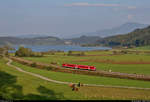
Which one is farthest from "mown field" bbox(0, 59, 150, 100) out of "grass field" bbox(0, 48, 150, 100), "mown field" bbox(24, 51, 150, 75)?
"mown field" bbox(24, 51, 150, 75)

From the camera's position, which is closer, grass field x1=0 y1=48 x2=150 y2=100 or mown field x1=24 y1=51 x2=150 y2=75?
grass field x1=0 y1=48 x2=150 y2=100

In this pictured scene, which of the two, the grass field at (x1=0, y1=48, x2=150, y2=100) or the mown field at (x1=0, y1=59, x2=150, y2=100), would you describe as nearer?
the mown field at (x1=0, y1=59, x2=150, y2=100)

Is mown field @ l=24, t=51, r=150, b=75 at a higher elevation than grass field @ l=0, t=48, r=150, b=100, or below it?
higher

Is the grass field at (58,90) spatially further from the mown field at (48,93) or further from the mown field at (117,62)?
the mown field at (117,62)

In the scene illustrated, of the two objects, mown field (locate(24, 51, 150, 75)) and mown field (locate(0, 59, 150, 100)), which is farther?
mown field (locate(24, 51, 150, 75))

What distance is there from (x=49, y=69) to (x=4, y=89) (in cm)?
4371

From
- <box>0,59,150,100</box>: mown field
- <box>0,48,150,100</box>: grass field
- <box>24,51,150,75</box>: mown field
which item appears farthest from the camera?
<box>24,51,150,75</box>: mown field

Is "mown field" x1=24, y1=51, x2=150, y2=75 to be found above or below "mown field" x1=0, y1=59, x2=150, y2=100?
above

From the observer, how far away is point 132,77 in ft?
170

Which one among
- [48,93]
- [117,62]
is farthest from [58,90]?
[117,62]

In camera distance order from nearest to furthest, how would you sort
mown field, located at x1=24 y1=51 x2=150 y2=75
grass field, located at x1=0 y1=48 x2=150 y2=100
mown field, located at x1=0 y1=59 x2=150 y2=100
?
mown field, located at x1=0 y1=59 x2=150 y2=100 → grass field, located at x1=0 y1=48 x2=150 y2=100 → mown field, located at x1=24 y1=51 x2=150 y2=75

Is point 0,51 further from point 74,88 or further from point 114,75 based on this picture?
point 74,88

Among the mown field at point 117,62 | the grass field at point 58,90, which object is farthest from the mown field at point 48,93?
the mown field at point 117,62

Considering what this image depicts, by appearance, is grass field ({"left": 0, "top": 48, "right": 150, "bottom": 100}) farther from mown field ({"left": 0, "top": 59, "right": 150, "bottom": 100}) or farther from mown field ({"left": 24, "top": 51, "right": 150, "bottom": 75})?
mown field ({"left": 24, "top": 51, "right": 150, "bottom": 75})
